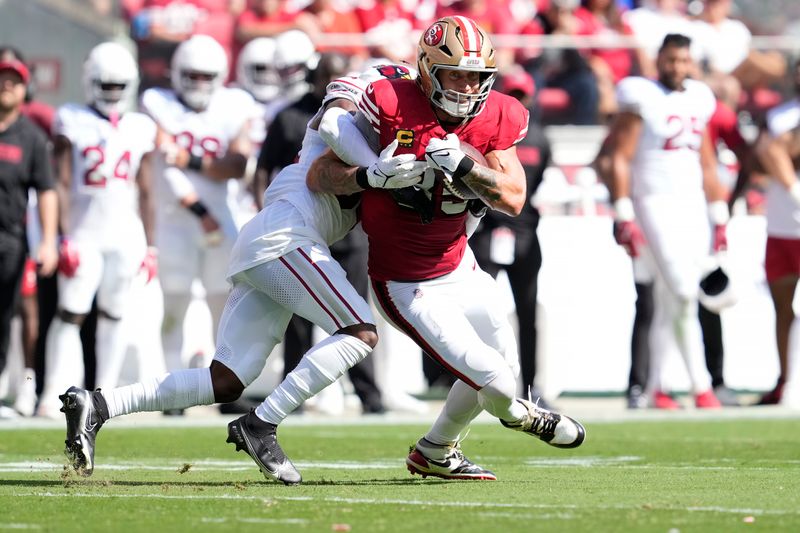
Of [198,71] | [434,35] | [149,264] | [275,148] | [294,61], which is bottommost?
[149,264]

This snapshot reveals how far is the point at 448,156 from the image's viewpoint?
536cm

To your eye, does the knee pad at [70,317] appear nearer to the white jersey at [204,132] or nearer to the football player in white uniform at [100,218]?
the football player in white uniform at [100,218]

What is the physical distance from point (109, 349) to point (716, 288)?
381 centimetres

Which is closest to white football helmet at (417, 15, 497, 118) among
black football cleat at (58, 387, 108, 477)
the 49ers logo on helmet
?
the 49ers logo on helmet

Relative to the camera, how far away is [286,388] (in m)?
5.69

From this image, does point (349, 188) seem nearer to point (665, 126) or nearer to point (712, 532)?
point (712, 532)

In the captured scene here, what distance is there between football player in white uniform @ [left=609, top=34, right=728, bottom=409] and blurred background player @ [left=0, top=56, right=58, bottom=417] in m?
3.49

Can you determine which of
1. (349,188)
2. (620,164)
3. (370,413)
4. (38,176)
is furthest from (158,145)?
(349,188)

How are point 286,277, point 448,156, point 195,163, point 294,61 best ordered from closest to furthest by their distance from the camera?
point 448,156 → point 286,277 → point 195,163 → point 294,61

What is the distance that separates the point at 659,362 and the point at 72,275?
147 inches

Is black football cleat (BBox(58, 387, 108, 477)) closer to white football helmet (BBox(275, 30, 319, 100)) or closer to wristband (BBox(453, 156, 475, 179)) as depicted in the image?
wristband (BBox(453, 156, 475, 179))

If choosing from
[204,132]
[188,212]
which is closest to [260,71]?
[204,132]

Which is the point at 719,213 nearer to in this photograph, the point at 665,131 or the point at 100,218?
the point at 665,131

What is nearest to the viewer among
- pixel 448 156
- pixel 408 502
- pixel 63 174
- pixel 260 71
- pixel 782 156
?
pixel 408 502
